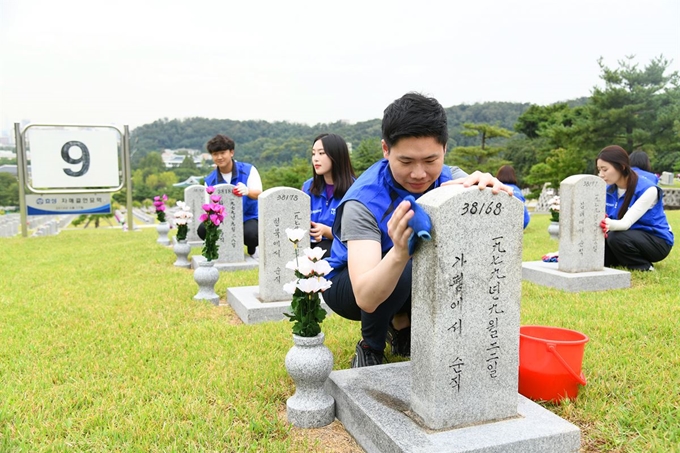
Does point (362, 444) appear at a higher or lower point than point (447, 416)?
lower

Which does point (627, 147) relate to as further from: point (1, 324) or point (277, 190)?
point (1, 324)

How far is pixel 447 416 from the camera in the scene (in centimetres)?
212

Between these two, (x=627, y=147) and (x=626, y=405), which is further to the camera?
(x=627, y=147)

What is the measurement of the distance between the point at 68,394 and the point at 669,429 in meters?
2.85

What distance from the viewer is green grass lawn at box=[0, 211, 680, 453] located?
2.36 meters

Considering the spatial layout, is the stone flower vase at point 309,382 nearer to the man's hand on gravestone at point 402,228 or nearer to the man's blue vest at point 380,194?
the man's blue vest at point 380,194

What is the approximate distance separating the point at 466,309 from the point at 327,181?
10.1ft

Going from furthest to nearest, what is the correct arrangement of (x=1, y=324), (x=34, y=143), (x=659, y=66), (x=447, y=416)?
(x=659, y=66) → (x=34, y=143) → (x=1, y=324) → (x=447, y=416)

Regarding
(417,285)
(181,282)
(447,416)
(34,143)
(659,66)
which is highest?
(659,66)

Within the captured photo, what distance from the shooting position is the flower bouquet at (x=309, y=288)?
98.1 inches

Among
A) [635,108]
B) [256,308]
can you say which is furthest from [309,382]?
[635,108]

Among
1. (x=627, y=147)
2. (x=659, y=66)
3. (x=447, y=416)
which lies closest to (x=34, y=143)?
(x=447, y=416)

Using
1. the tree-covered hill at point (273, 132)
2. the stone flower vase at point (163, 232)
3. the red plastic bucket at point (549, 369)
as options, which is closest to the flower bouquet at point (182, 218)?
the stone flower vase at point (163, 232)

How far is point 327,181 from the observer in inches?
Answer: 199
